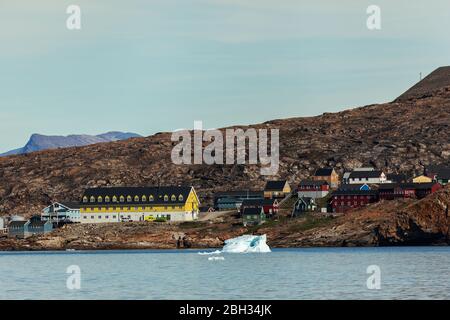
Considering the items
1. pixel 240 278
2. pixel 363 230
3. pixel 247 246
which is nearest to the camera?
pixel 240 278

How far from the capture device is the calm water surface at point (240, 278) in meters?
83.1

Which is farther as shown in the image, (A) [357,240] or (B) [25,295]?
(A) [357,240]

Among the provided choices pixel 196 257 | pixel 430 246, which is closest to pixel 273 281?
pixel 196 257

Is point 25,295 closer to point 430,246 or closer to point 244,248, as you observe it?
point 244,248

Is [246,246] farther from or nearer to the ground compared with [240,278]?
nearer to the ground

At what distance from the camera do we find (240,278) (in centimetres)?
10200
